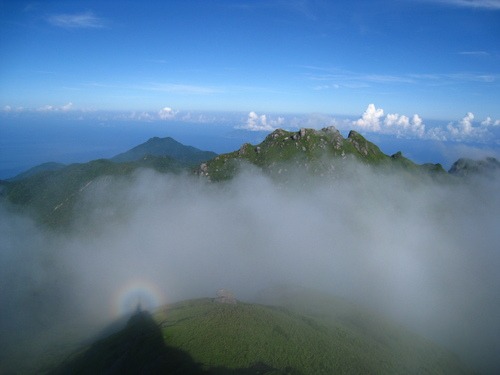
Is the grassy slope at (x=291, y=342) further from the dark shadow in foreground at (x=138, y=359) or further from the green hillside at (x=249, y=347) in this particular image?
the dark shadow in foreground at (x=138, y=359)

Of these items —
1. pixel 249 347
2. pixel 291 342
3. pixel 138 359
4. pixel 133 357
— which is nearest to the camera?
pixel 138 359

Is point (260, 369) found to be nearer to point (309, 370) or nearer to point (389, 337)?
point (309, 370)

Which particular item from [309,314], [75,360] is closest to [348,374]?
[309,314]

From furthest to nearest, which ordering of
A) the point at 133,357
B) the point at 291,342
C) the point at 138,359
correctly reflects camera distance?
the point at 291,342, the point at 133,357, the point at 138,359

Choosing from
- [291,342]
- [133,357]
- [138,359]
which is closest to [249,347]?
[291,342]

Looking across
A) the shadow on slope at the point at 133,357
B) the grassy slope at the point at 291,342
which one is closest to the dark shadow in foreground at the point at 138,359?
the shadow on slope at the point at 133,357

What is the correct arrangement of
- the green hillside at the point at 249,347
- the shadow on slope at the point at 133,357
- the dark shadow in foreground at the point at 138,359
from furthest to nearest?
1. the green hillside at the point at 249,347
2. the shadow on slope at the point at 133,357
3. the dark shadow in foreground at the point at 138,359

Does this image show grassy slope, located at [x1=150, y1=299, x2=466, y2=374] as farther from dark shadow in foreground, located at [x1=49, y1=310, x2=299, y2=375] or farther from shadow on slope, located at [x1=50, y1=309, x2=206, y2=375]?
shadow on slope, located at [x1=50, y1=309, x2=206, y2=375]

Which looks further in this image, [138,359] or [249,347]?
[249,347]

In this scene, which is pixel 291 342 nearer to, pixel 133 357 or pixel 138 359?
pixel 138 359
